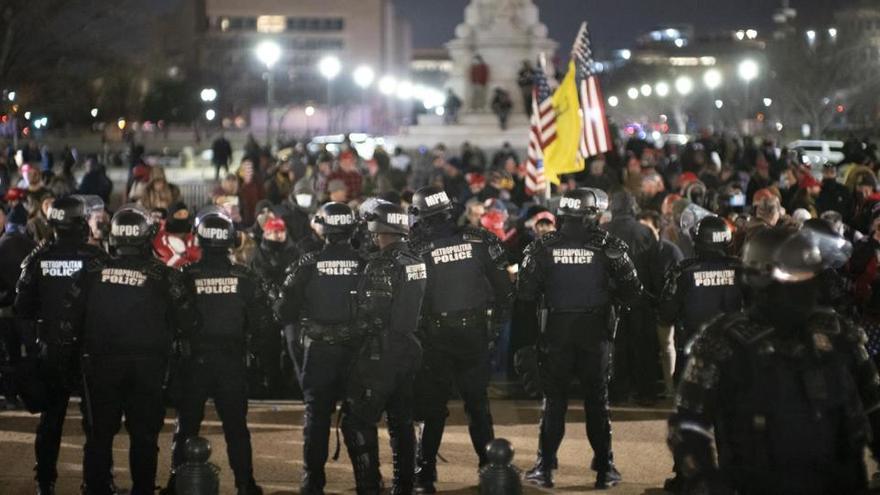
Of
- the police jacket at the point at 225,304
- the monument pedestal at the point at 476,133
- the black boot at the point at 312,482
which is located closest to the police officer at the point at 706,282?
the black boot at the point at 312,482

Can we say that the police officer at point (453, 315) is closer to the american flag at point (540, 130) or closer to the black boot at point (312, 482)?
the black boot at point (312, 482)

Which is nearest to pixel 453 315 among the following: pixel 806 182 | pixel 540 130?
pixel 540 130

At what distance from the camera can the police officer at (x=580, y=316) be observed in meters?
9.81

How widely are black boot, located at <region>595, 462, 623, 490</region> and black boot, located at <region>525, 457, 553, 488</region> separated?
33cm

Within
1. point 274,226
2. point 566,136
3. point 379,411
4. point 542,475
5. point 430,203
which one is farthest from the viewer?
point 566,136

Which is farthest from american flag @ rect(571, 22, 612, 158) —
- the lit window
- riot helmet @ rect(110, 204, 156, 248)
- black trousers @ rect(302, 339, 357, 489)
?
the lit window

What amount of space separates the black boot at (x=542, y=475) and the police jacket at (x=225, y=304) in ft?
7.28

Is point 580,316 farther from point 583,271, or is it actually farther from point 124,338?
point 124,338

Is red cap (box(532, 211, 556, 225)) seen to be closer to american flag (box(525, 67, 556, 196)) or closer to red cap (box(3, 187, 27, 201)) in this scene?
american flag (box(525, 67, 556, 196))

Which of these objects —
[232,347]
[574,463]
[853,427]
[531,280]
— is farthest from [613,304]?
[853,427]

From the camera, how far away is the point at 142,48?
35.7 metres

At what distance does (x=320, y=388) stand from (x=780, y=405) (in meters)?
4.40

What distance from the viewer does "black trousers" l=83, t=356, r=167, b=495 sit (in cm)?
870

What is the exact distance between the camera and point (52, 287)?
932 cm
